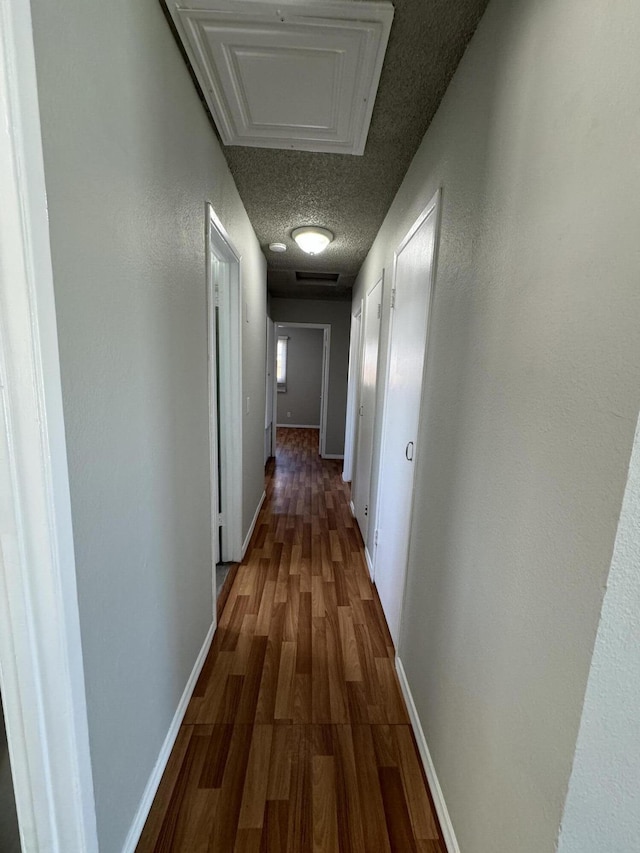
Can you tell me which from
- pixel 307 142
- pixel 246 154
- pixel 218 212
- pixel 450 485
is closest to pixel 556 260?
pixel 450 485

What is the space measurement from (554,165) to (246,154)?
1.58m

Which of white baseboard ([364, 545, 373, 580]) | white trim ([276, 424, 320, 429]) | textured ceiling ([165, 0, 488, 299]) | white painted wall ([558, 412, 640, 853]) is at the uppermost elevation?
textured ceiling ([165, 0, 488, 299])

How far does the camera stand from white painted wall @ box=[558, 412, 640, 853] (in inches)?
21.1

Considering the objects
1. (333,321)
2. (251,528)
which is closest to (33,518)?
(251,528)

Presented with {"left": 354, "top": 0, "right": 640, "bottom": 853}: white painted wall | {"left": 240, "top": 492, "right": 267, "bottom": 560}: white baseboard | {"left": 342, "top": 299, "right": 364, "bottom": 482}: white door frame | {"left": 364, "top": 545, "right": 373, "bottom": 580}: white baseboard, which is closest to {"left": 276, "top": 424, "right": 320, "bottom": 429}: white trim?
{"left": 342, "top": 299, "right": 364, "bottom": 482}: white door frame

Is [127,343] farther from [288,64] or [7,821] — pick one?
[7,821]

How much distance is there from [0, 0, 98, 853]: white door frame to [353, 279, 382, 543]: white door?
2.09 m

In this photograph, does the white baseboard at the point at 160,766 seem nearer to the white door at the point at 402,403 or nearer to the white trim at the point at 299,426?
the white door at the point at 402,403

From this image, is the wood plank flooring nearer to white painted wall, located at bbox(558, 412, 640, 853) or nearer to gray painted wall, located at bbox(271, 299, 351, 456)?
white painted wall, located at bbox(558, 412, 640, 853)

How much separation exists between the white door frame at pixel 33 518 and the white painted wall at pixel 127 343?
0.06 meters

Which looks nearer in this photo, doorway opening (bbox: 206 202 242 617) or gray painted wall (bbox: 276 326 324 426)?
doorway opening (bbox: 206 202 242 617)

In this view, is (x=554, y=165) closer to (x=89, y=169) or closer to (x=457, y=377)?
(x=457, y=377)

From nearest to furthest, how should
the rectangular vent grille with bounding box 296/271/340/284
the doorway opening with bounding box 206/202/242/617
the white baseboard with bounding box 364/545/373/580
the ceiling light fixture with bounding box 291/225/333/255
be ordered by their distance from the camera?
the doorway opening with bounding box 206/202/242/617 → the white baseboard with bounding box 364/545/373/580 → the ceiling light fixture with bounding box 291/225/333/255 → the rectangular vent grille with bounding box 296/271/340/284

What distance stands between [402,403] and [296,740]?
4.86 feet
